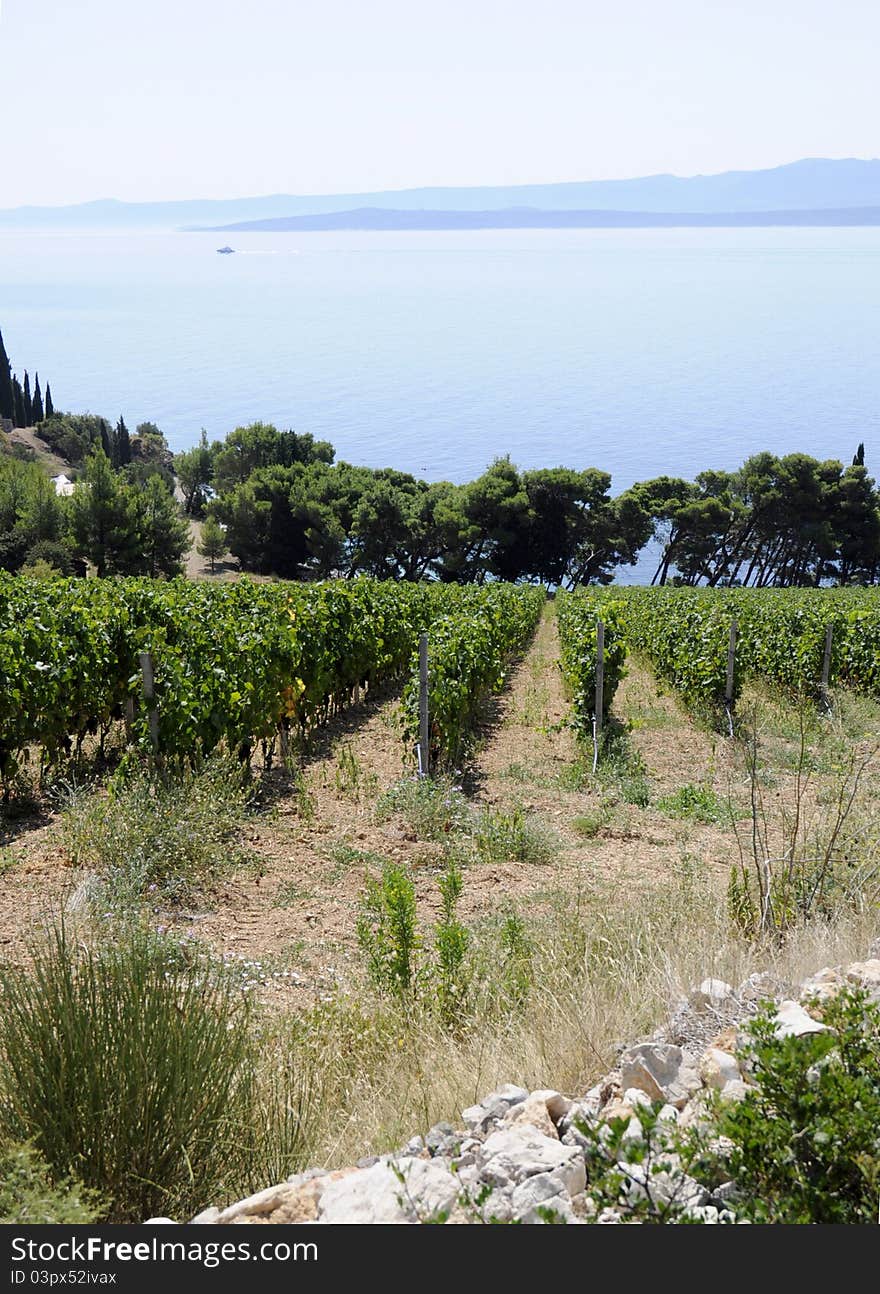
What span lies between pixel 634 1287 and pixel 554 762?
10.0m

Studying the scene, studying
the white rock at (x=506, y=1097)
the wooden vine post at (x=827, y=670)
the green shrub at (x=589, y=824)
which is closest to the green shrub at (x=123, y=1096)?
the white rock at (x=506, y=1097)

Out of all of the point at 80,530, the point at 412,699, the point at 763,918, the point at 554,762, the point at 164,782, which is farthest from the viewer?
the point at 80,530

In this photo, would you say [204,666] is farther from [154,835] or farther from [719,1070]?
[719,1070]

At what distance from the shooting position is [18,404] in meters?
96.0

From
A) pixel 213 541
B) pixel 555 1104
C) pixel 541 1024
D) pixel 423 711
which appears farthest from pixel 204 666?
pixel 213 541

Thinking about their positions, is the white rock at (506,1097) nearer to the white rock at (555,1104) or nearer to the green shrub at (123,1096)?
the white rock at (555,1104)

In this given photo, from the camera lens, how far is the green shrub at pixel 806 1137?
99.9 inches

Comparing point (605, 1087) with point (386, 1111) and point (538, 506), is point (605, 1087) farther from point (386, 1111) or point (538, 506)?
point (538, 506)

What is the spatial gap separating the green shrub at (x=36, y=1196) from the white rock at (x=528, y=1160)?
3.80 ft

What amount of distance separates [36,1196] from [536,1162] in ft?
4.80

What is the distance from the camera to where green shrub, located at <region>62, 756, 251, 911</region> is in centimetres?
698

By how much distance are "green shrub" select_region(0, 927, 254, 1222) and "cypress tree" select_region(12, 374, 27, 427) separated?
102 metres

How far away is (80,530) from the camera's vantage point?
57.8 meters

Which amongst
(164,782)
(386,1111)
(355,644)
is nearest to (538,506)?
(355,644)
